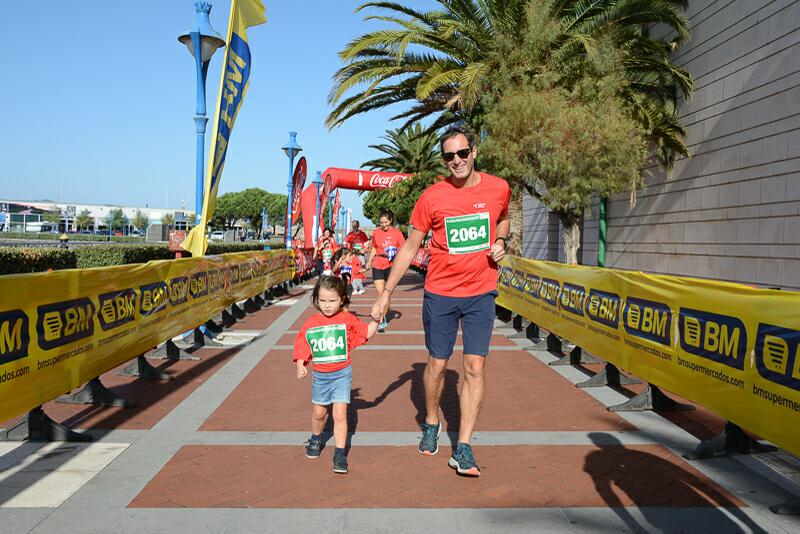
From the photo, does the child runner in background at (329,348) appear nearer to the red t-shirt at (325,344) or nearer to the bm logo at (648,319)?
the red t-shirt at (325,344)

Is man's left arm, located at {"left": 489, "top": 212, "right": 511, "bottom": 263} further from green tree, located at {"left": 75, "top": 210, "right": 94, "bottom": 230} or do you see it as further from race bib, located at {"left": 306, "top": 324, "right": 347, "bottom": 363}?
green tree, located at {"left": 75, "top": 210, "right": 94, "bottom": 230}

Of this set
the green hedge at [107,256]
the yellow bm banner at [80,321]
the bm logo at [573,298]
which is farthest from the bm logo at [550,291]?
the green hedge at [107,256]

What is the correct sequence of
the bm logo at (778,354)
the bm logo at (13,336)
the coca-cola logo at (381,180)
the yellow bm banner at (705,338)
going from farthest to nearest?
the coca-cola logo at (381,180), the bm logo at (13,336), the yellow bm banner at (705,338), the bm logo at (778,354)

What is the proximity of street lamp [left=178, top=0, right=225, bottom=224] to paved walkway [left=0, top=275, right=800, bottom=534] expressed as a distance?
434cm

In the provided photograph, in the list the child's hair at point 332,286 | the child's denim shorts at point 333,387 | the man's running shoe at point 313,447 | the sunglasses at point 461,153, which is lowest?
the man's running shoe at point 313,447

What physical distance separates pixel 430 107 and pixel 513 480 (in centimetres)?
1582

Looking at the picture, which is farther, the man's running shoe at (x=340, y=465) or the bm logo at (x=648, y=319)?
the bm logo at (x=648, y=319)

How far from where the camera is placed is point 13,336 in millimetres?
3998

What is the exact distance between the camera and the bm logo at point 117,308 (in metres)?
5.37

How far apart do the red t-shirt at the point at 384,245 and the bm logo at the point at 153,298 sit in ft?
14.5

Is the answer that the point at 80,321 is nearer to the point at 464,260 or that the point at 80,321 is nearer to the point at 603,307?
the point at 464,260

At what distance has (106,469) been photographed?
4098 millimetres

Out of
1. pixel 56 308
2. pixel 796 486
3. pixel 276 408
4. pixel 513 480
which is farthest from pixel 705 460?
pixel 56 308

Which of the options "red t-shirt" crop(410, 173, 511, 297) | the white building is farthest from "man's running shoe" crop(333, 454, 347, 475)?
the white building
